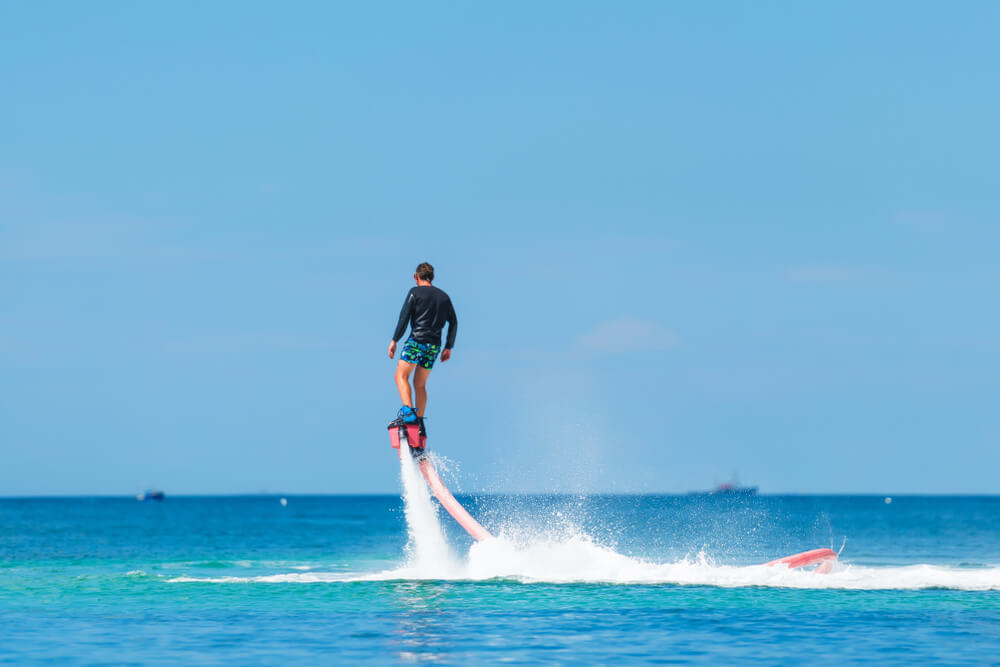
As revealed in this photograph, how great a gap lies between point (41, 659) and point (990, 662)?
10617mm

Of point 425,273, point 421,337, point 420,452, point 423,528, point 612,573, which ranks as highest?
point 425,273

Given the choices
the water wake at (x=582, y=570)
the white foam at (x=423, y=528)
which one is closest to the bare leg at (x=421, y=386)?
the white foam at (x=423, y=528)

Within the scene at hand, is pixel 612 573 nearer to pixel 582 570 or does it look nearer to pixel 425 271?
pixel 582 570

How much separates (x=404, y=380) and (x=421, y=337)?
0.73m

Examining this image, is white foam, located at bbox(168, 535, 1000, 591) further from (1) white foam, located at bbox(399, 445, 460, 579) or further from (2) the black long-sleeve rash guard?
(2) the black long-sleeve rash guard

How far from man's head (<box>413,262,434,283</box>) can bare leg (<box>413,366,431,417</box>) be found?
4.40ft

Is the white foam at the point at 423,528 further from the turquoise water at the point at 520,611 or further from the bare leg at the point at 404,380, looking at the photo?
the bare leg at the point at 404,380

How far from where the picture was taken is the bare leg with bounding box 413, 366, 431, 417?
1750 cm

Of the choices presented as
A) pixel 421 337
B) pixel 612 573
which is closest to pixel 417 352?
pixel 421 337

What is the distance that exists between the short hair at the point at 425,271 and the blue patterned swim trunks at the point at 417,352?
0.99 metres

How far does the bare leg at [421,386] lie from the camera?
17.5m

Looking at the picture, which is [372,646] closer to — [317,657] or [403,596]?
[317,657]

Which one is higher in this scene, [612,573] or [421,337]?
[421,337]

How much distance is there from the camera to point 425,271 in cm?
1752
